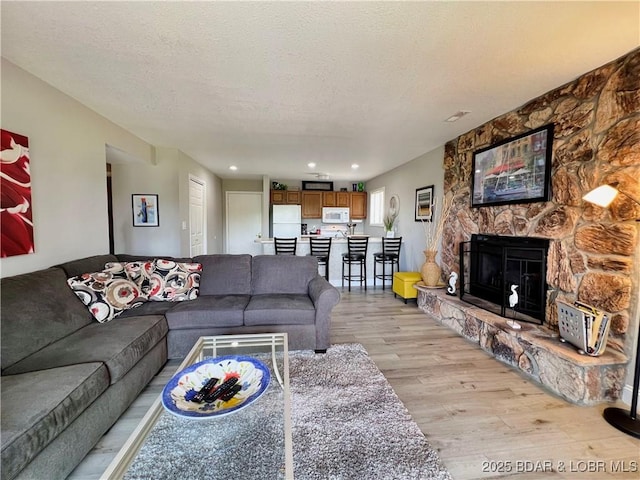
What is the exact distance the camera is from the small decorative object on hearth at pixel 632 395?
1.72m

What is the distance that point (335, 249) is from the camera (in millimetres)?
5473

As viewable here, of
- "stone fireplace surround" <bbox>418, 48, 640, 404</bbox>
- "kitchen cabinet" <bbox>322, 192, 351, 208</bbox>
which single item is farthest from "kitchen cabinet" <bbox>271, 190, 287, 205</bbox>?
"stone fireplace surround" <bbox>418, 48, 640, 404</bbox>

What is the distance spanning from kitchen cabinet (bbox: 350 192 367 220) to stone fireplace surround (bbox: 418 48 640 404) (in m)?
4.82

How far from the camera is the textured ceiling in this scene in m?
1.54

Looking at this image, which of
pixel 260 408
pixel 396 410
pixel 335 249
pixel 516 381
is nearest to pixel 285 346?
pixel 260 408

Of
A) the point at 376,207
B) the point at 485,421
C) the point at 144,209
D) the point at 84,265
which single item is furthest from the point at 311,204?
the point at 485,421

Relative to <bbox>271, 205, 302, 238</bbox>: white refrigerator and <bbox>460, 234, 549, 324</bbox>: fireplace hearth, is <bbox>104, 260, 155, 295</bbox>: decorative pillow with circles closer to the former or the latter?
<bbox>460, 234, 549, 324</bbox>: fireplace hearth

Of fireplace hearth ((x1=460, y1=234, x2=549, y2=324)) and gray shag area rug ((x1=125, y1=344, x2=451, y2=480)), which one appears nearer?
gray shag area rug ((x1=125, y1=344, x2=451, y2=480))

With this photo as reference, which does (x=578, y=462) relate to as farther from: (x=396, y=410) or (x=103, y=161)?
(x=103, y=161)

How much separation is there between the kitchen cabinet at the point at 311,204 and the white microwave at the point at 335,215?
161mm

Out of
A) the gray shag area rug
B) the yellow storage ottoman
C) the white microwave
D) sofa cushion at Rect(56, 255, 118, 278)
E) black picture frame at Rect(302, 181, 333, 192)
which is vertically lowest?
the gray shag area rug

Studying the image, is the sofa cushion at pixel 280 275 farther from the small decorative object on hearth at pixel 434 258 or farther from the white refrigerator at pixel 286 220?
the white refrigerator at pixel 286 220

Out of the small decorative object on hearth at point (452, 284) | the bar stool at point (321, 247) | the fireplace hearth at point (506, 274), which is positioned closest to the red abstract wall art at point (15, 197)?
the bar stool at point (321, 247)

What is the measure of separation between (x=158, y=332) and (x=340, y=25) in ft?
8.18
